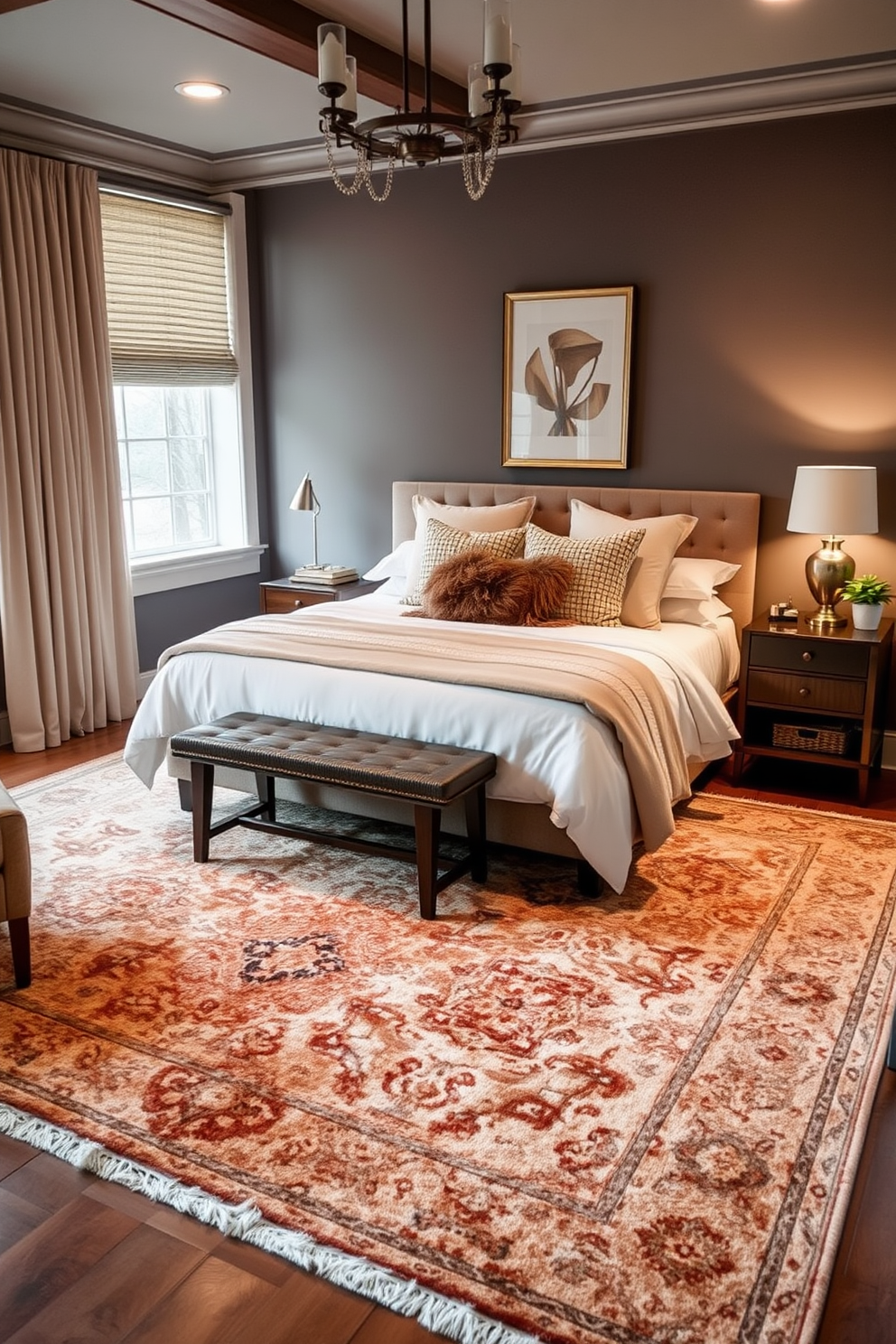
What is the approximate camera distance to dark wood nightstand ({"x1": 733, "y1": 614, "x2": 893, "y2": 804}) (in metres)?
4.03

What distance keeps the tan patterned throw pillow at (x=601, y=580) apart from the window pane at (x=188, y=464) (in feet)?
8.08

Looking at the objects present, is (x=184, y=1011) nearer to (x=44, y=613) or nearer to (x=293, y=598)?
(x=44, y=613)

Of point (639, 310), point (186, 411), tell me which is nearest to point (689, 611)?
point (639, 310)

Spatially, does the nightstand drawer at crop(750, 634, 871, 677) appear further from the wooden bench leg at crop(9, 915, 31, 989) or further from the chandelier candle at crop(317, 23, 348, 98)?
the wooden bench leg at crop(9, 915, 31, 989)

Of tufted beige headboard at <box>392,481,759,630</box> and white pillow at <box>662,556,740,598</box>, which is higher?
tufted beige headboard at <box>392,481,759,630</box>

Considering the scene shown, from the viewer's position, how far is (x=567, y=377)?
496 centimetres

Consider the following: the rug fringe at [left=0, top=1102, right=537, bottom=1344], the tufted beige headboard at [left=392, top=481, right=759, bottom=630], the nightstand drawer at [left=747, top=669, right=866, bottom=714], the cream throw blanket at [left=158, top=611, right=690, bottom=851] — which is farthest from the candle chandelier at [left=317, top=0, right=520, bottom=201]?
the rug fringe at [left=0, top=1102, right=537, bottom=1344]

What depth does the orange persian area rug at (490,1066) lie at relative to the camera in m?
1.86

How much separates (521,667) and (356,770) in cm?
69

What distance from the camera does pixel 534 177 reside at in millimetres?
4859

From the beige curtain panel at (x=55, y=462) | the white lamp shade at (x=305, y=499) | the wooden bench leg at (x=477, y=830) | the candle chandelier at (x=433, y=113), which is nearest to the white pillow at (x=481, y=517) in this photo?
the white lamp shade at (x=305, y=499)

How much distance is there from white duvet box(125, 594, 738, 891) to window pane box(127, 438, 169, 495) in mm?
1711

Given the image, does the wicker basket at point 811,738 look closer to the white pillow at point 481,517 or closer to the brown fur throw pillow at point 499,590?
the brown fur throw pillow at point 499,590

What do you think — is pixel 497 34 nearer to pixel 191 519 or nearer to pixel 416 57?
pixel 416 57
